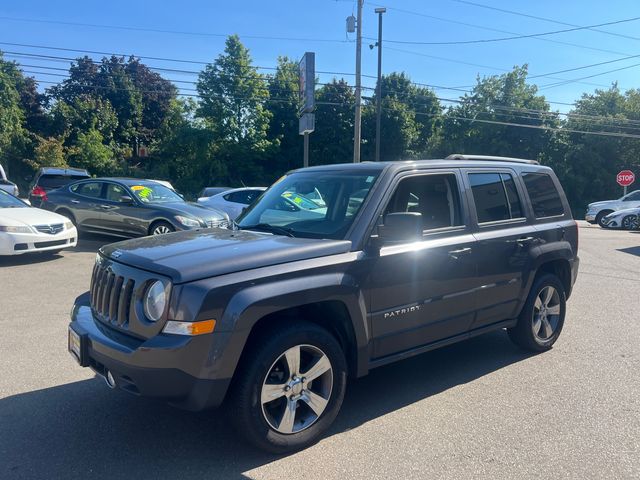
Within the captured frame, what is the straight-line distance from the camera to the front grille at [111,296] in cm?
322

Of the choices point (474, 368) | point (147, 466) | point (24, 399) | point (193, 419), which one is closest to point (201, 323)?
point (147, 466)

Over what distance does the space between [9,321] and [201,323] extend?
169 inches

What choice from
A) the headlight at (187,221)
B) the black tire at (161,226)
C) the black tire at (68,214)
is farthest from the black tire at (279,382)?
the black tire at (68,214)

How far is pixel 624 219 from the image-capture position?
22.1 meters

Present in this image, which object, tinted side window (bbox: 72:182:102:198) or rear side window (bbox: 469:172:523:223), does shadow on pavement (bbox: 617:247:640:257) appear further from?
tinted side window (bbox: 72:182:102:198)

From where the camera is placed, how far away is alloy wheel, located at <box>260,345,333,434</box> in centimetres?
323

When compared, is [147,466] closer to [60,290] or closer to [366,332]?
[366,332]

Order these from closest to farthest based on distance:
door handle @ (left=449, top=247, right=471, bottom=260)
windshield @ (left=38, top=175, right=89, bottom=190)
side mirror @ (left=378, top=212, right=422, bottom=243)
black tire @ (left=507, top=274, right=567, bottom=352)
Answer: side mirror @ (left=378, top=212, right=422, bottom=243) → door handle @ (left=449, top=247, right=471, bottom=260) → black tire @ (left=507, top=274, right=567, bottom=352) → windshield @ (left=38, top=175, right=89, bottom=190)

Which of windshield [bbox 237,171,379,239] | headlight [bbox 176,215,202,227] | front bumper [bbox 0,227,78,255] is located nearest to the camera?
windshield [bbox 237,171,379,239]

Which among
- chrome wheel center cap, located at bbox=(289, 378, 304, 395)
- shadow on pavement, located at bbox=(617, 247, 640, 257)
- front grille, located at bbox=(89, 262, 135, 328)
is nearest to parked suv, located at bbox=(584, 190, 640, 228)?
shadow on pavement, located at bbox=(617, 247, 640, 257)

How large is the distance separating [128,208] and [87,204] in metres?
1.31

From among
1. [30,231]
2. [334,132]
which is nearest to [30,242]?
[30,231]

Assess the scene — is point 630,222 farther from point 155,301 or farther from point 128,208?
point 155,301

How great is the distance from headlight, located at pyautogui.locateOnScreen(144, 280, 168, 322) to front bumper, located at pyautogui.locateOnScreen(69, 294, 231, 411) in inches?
5.4
